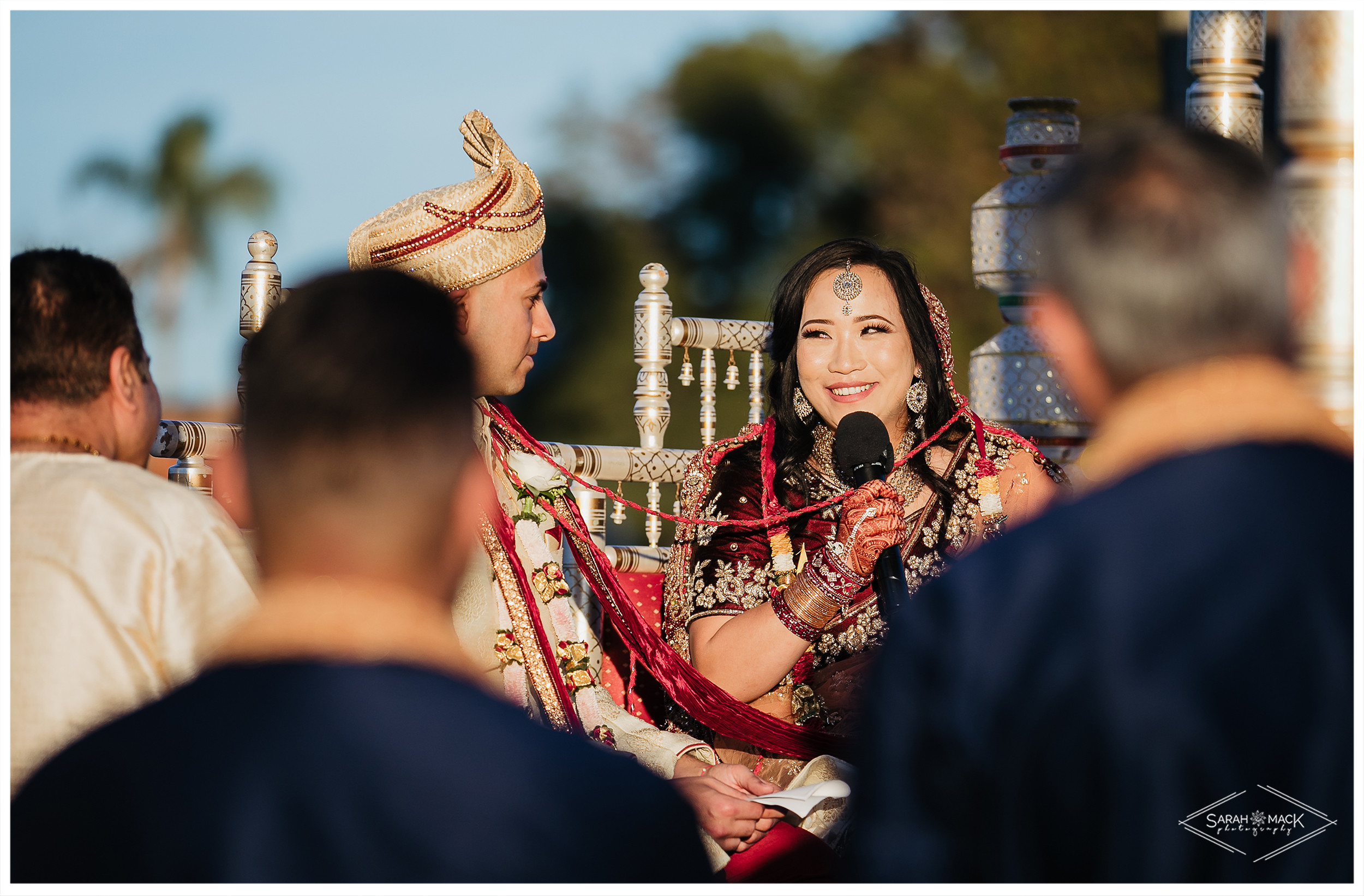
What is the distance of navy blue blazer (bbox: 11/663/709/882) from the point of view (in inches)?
47.7

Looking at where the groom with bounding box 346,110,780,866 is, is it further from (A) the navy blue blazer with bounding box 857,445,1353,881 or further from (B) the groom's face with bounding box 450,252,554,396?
(A) the navy blue blazer with bounding box 857,445,1353,881

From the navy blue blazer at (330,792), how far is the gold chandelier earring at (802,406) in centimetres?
264

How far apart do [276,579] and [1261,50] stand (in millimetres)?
3174

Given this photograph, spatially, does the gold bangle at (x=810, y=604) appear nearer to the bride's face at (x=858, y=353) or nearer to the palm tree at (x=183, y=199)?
the bride's face at (x=858, y=353)

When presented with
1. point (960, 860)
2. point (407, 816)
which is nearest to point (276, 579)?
point (407, 816)

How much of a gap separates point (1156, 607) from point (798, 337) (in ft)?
7.87

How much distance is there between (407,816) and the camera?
1.21 m

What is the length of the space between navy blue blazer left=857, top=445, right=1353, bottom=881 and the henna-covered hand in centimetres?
146

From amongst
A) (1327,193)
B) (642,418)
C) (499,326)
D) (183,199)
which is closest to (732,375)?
(642,418)

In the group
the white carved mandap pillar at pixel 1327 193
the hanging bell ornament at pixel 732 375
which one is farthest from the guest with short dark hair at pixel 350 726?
the hanging bell ornament at pixel 732 375

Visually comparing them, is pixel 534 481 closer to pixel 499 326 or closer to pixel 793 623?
pixel 499 326

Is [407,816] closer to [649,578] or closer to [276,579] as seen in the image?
[276,579]

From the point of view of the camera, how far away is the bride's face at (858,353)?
12.1 ft

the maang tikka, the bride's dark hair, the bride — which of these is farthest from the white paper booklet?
the maang tikka
